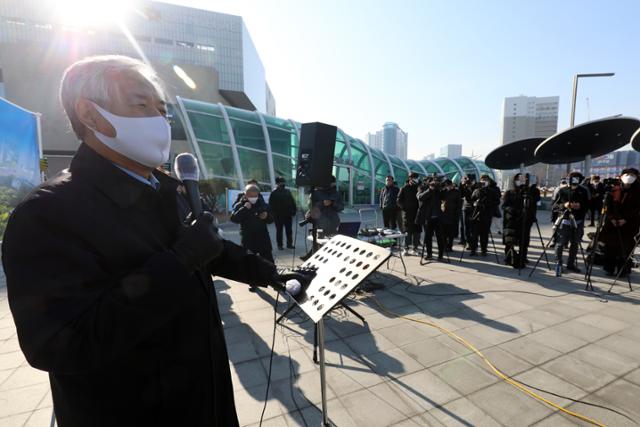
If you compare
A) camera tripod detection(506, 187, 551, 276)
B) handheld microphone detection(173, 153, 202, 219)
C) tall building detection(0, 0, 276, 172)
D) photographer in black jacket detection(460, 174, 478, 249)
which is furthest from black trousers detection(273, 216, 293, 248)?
tall building detection(0, 0, 276, 172)

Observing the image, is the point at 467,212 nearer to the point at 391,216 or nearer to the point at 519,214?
the point at 519,214

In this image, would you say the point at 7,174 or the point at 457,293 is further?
the point at 7,174

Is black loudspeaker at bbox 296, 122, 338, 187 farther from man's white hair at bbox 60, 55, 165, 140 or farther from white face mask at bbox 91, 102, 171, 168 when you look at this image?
man's white hair at bbox 60, 55, 165, 140

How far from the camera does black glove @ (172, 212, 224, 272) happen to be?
3.46ft

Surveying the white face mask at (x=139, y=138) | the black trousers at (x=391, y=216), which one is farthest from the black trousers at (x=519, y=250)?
the white face mask at (x=139, y=138)

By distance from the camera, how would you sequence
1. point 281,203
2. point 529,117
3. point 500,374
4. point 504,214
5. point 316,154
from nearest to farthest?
point 500,374 → point 316,154 → point 504,214 → point 281,203 → point 529,117

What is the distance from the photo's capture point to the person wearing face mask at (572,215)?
5844 mm

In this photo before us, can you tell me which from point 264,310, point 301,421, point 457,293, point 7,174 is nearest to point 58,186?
point 301,421

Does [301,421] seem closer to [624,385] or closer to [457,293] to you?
[624,385]

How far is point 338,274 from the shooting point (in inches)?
69.0

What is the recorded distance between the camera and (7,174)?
734cm

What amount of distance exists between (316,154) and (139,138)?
3684 millimetres

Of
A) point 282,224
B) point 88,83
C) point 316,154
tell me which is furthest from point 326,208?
point 88,83

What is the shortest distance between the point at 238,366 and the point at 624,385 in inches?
141
